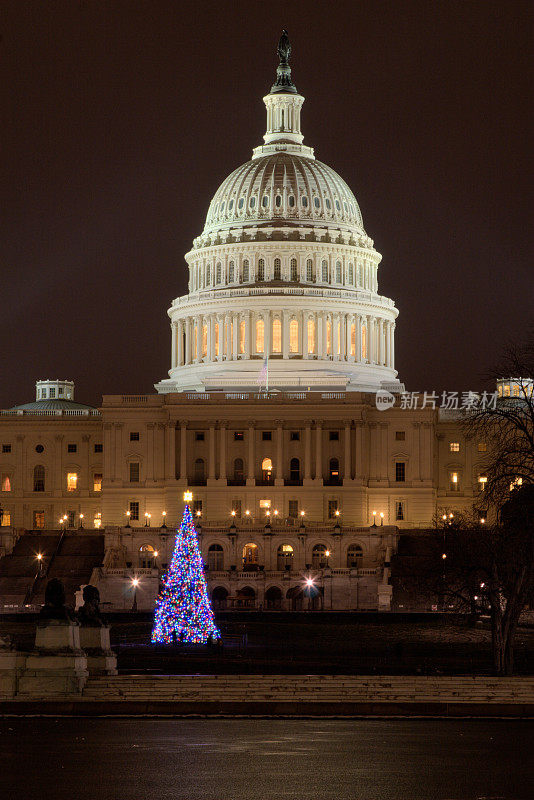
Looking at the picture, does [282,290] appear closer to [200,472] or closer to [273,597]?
[200,472]

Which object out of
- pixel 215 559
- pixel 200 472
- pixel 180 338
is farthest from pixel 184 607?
pixel 180 338

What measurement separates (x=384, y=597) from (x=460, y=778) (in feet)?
268

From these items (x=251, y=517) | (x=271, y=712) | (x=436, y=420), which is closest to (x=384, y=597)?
(x=251, y=517)

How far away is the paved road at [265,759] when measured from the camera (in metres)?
42.0

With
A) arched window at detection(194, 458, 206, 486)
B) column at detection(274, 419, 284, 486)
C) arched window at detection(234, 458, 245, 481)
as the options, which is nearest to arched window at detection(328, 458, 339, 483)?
column at detection(274, 419, 284, 486)

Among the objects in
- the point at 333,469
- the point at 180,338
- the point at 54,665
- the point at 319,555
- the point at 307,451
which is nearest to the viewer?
the point at 54,665

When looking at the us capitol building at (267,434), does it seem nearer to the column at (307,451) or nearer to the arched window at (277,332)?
the arched window at (277,332)

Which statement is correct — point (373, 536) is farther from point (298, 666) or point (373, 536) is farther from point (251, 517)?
point (298, 666)

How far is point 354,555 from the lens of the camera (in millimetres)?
Result: 143875

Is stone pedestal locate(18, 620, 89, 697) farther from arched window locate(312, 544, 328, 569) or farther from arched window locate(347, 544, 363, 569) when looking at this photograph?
arched window locate(312, 544, 328, 569)

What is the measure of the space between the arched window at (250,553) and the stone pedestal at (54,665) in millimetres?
83527

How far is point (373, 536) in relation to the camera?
143125 mm

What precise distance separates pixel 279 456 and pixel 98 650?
94.4 meters

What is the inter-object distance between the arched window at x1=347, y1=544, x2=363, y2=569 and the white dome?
45457mm
